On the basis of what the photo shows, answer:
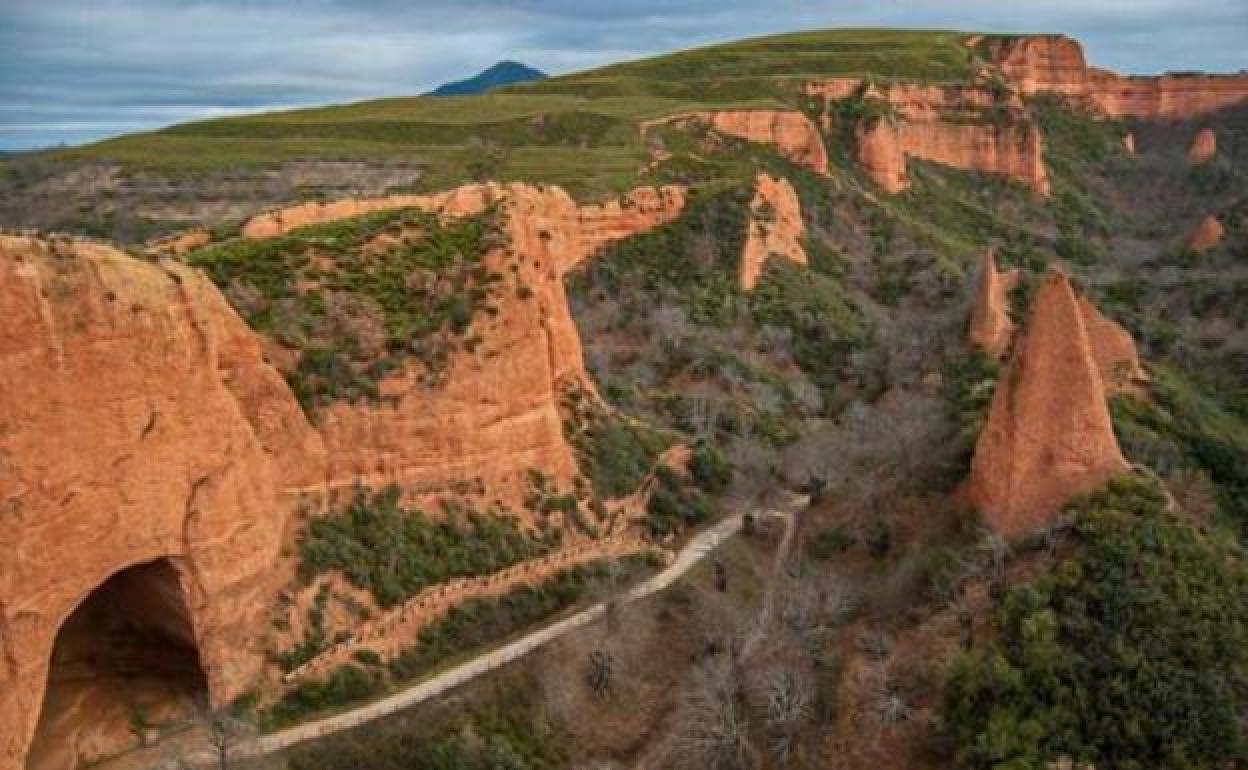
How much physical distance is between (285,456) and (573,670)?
9032mm

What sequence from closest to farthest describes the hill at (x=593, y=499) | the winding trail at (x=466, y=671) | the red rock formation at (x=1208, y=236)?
the hill at (x=593, y=499) < the winding trail at (x=466, y=671) < the red rock formation at (x=1208, y=236)

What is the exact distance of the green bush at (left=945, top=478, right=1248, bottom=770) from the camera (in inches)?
842

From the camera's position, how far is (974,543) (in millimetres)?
27125

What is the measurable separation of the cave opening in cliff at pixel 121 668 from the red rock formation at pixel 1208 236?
224 feet

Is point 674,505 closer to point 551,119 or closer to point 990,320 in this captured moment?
point 990,320

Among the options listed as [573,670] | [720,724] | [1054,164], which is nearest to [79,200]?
[573,670]

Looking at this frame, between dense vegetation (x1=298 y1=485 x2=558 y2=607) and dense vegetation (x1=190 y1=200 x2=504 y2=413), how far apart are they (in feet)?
10.1

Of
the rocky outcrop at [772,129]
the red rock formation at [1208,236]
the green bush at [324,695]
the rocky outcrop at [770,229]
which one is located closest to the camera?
the green bush at [324,695]

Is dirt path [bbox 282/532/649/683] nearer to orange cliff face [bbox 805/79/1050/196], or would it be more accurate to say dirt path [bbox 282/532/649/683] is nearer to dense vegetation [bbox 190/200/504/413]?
dense vegetation [bbox 190/200/504/413]

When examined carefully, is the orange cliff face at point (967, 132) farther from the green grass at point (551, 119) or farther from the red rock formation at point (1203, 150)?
the red rock formation at point (1203, 150)

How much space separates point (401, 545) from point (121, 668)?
744cm

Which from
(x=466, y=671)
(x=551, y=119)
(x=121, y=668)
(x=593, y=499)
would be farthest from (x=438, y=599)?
(x=551, y=119)

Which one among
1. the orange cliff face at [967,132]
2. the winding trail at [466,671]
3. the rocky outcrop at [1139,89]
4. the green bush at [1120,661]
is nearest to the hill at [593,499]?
the green bush at [1120,661]

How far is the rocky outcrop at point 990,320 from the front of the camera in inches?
1826
